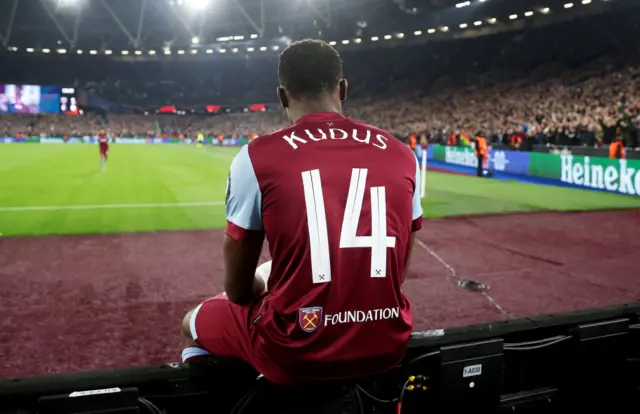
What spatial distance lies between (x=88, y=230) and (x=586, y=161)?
16.8m

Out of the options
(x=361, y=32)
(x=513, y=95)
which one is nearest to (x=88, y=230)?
(x=513, y=95)

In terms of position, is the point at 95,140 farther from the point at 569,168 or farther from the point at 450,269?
the point at 450,269

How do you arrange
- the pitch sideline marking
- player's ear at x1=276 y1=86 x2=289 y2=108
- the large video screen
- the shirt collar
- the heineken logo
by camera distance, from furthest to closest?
the large video screen, the heineken logo, the pitch sideline marking, player's ear at x1=276 y1=86 x2=289 y2=108, the shirt collar

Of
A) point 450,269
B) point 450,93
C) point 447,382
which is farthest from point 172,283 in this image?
point 450,93

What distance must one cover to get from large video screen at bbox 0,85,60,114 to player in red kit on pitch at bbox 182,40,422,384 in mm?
83835

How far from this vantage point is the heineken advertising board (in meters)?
17.5

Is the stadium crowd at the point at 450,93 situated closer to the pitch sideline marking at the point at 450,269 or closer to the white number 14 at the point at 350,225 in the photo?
the pitch sideline marking at the point at 450,269

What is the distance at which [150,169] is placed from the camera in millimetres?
25469

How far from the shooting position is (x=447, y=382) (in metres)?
2.97

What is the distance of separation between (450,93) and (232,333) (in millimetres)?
50758

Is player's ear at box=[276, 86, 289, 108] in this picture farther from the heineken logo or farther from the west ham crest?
the heineken logo

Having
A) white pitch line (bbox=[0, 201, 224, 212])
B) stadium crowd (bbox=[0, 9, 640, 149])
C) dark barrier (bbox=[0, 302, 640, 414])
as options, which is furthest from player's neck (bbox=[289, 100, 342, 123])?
stadium crowd (bbox=[0, 9, 640, 149])

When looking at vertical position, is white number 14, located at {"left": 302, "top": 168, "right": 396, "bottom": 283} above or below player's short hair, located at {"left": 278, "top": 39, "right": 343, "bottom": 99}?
below

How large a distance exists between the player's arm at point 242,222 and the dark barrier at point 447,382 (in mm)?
540
